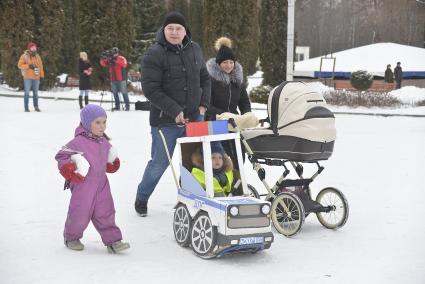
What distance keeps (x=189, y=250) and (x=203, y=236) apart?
0.31 m

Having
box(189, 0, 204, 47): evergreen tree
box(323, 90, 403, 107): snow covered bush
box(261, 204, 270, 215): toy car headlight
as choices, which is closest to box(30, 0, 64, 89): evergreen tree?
box(323, 90, 403, 107): snow covered bush

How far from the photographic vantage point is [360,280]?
4242 millimetres

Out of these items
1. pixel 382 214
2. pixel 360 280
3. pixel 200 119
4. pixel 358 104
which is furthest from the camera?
pixel 358 104

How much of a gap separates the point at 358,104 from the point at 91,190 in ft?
61.6

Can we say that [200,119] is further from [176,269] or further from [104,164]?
[176,269]

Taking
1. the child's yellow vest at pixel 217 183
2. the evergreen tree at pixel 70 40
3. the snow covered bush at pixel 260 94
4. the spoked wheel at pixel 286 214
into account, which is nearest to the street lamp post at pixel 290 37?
the snow covered bush at pixel 260 94

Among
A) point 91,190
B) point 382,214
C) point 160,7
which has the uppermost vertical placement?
point 160,7

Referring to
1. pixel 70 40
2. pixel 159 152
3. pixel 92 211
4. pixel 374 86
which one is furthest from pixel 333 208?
pixel 70 40

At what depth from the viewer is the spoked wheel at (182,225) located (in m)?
4.90

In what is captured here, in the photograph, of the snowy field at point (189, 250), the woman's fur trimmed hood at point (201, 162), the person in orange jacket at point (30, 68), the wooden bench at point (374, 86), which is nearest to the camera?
the snowy field at point (189, 250)

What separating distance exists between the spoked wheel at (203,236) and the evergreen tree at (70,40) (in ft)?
94.8

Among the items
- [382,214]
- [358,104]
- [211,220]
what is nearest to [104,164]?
[211,220]

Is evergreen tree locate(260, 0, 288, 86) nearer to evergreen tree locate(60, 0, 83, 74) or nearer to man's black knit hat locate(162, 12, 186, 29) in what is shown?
evergreen tree locate(60, 0, 83, 74)

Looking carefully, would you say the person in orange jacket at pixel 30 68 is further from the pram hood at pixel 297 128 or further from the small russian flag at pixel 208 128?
the small russian flag at pixel 208 128
